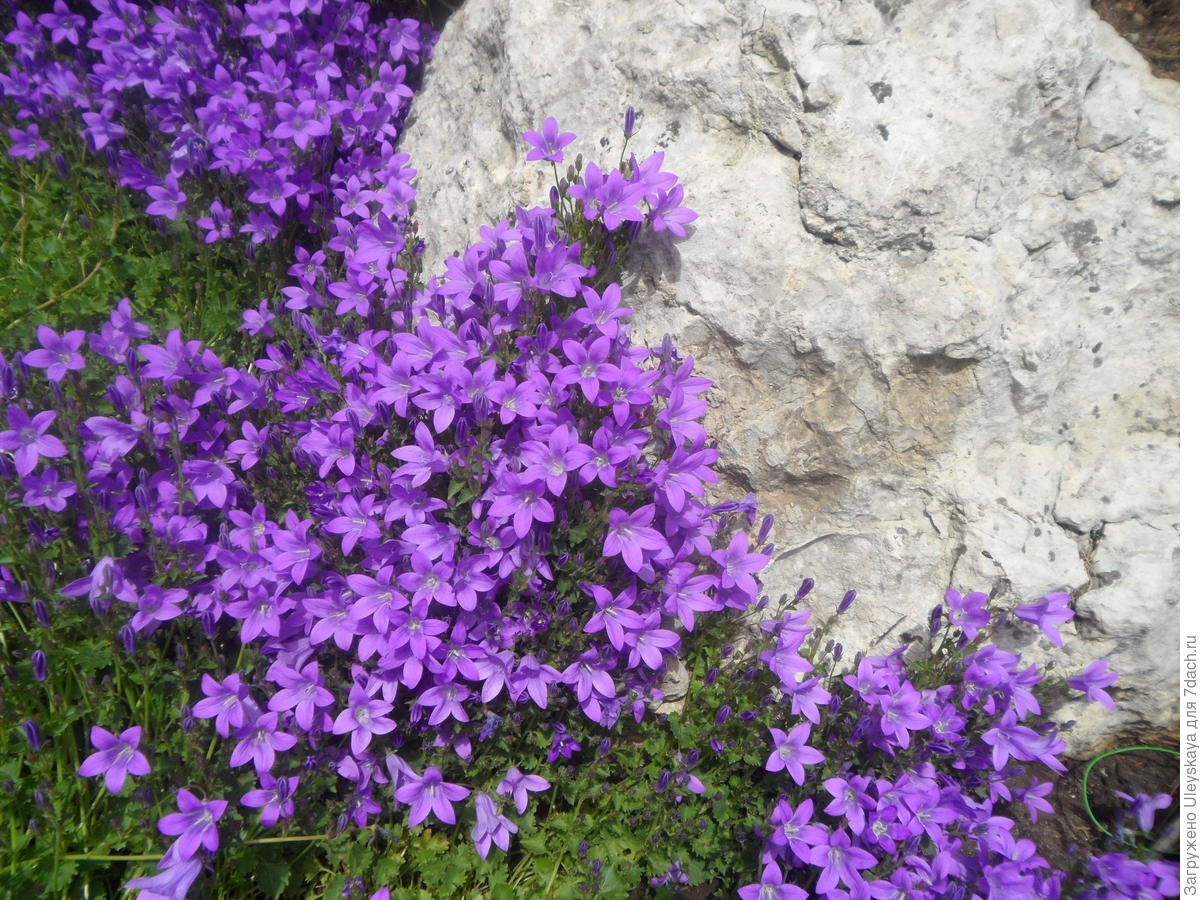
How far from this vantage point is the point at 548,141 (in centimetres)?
376

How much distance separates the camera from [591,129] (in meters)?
4.05

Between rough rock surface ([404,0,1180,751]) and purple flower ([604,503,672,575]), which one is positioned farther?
rough rock surface ([404,0,1180,751])

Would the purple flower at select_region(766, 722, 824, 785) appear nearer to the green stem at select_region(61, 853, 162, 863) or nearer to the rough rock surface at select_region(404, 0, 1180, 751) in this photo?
the rough rock surface at select_region(404, 0, 1180, 751)

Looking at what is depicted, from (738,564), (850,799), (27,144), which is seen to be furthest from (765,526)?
(27,144)

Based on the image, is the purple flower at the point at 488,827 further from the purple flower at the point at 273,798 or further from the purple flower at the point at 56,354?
the purple flower at the point at 56,354

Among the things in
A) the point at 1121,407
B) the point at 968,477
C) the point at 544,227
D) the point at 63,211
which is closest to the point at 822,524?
the point at 968,477

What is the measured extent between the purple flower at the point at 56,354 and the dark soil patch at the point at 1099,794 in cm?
501

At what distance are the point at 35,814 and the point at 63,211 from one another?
373cm

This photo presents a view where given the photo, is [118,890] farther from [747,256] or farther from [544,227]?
[747,256]

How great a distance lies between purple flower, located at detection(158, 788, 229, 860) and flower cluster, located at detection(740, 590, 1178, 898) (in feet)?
6.92

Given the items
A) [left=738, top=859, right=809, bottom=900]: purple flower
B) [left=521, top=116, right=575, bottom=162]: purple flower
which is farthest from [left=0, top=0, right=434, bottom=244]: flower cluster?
[left=738, top=859, right=809, bottom=900]: purple flower

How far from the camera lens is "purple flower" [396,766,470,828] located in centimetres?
315

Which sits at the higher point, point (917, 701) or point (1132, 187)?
point (1132, 187)

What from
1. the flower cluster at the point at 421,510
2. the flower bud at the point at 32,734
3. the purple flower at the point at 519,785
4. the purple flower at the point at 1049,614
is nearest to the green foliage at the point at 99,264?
the flower cluster at the point at 421,510
